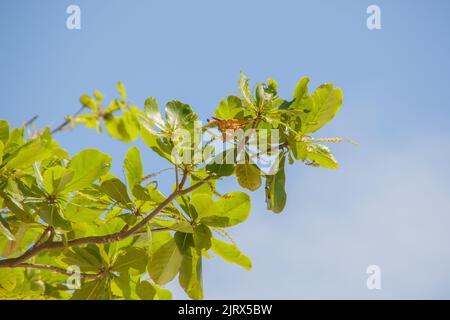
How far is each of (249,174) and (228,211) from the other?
240 mm

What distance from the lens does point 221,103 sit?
2.07 m

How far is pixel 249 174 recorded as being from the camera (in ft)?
6.22

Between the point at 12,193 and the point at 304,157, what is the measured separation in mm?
1008

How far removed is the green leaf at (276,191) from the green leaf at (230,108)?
0.83ft

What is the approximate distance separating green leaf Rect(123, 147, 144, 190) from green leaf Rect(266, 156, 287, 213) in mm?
517

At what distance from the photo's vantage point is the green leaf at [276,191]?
1933 mm

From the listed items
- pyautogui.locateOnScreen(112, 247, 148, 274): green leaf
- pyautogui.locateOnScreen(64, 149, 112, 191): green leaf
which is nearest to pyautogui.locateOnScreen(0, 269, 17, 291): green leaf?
pyautogui.locateOnScreen(112, 247, 148, 274): green leaf

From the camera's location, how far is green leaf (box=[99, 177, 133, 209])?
1976mm

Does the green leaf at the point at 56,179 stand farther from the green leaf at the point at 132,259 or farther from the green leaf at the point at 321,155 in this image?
the green leaf at the point at 321,155

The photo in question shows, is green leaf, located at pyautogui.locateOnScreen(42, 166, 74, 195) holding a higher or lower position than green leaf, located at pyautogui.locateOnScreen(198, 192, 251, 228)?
higher

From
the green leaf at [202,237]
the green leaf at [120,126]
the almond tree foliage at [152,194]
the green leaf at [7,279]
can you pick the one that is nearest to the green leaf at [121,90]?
the green leaf at [120,126]

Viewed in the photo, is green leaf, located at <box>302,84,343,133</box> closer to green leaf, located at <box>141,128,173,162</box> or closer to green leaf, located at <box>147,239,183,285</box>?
green leaf, located at <box>141,128,173,162</box>

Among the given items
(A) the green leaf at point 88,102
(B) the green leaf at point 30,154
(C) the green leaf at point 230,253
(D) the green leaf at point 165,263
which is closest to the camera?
(A) the green leaf at point 88,102
